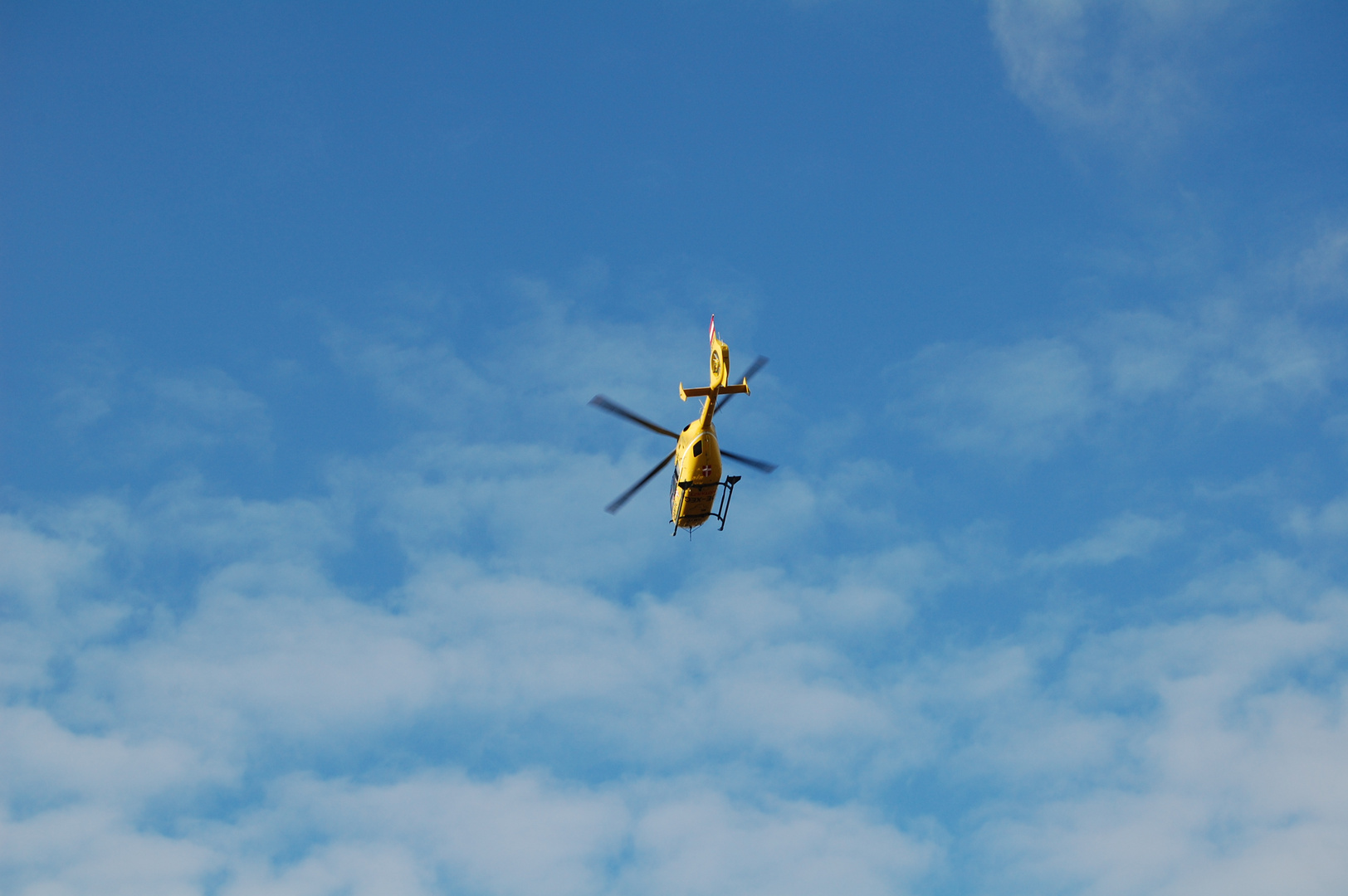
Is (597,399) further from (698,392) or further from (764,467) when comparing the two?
(764,467)

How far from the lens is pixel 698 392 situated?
268 ft

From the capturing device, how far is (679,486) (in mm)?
82875

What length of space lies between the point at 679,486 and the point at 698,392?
530cm

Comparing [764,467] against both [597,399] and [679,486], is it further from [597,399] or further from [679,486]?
[597,399]

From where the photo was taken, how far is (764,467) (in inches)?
3361

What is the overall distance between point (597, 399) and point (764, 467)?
10.9 meters

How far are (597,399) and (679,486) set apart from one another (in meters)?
6.77

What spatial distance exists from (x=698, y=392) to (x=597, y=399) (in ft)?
18.0

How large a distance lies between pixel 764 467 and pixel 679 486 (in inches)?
215

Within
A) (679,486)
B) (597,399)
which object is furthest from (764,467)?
(597,399)

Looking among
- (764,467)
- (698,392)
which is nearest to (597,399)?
(698,392)
